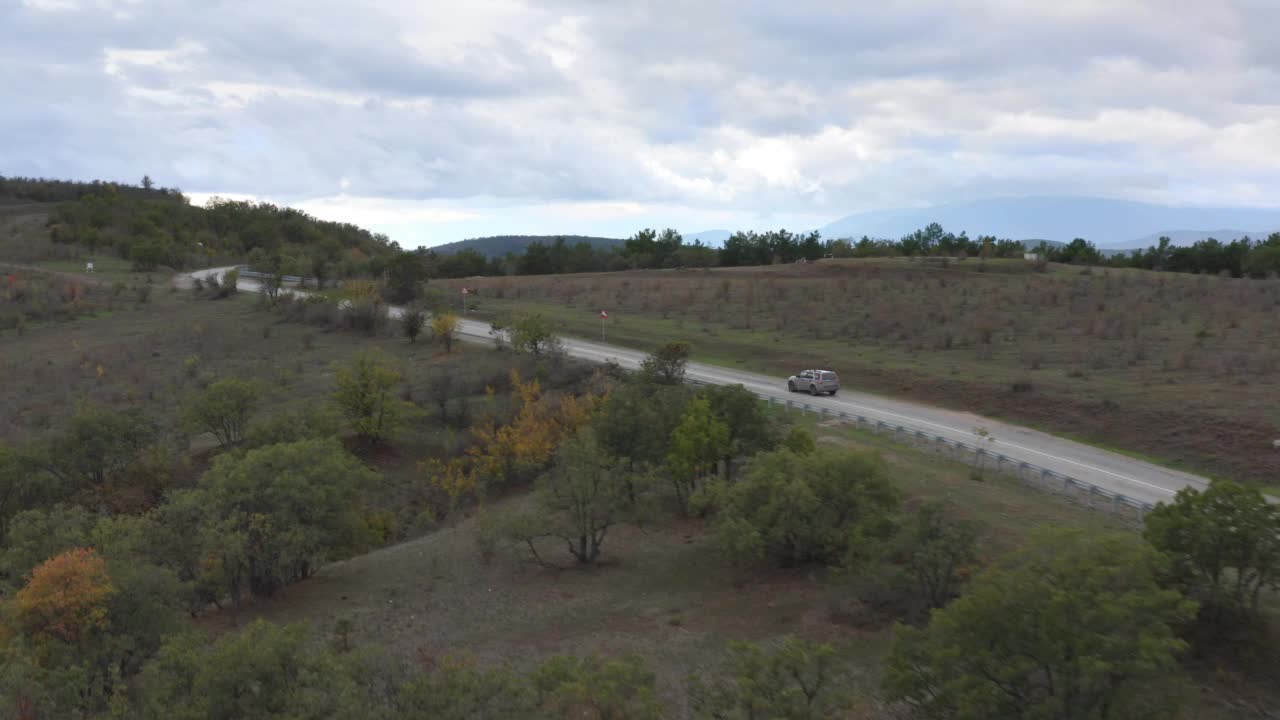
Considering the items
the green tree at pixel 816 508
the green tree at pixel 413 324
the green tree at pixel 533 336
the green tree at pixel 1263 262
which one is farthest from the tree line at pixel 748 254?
the green tree at pixel 816 508

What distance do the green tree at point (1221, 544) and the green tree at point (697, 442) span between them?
13844mm

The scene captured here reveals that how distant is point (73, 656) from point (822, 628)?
52.2ft

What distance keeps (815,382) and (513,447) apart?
13.8 metres

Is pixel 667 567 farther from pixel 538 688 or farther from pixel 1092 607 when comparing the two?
pixel 1092 607

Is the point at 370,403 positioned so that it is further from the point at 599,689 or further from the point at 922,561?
the point at 599,689

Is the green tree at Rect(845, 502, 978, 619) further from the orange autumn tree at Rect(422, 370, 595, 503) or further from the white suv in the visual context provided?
the white suv

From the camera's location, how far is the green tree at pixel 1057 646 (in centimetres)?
1266

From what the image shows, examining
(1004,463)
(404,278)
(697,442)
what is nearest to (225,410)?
(697,442)

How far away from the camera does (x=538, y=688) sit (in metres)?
14.1

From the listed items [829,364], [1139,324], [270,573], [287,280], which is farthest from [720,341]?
[287,280]

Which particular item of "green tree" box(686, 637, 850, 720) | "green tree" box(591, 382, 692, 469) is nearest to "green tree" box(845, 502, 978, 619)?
"green tree" box(686, 637, 850, 720)

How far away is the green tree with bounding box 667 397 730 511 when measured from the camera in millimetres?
28891

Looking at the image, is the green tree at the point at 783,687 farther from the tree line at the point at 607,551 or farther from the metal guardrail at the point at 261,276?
the metal guardrail at the point at 261,276

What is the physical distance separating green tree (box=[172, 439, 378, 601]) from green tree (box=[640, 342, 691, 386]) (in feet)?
45.0
